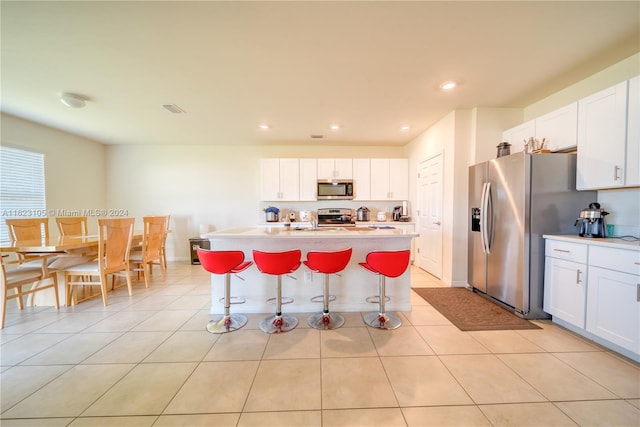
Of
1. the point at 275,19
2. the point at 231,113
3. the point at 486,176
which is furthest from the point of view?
the point at 231,113

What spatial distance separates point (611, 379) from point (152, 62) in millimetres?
4568

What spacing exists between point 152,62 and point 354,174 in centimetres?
369

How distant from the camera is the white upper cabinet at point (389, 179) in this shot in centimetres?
495

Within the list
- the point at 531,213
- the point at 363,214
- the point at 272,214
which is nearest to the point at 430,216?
the point at 363,214

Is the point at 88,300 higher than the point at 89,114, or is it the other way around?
the point at 89,114

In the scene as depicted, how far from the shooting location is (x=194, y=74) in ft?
7.86

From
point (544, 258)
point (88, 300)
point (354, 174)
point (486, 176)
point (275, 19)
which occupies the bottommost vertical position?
point (88, 300)

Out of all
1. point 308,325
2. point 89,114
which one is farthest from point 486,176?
point 89,114

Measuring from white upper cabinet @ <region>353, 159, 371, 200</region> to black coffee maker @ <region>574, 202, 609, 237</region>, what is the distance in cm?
316

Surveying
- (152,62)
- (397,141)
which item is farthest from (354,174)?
(152,62)

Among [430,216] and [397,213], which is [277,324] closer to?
[430,216]

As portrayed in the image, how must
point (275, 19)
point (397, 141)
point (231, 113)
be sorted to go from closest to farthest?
point (275, 19), point (231, 113), point (397, 141)

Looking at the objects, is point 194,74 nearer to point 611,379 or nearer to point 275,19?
point 275,19

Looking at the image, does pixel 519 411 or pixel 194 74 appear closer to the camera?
pixel 519 411
